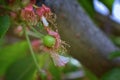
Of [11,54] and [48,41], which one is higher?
[11,54]

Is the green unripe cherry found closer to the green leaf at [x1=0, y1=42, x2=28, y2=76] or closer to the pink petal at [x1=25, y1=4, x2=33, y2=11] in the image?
the pink petal at [x1=25, y1=4, x2=33, y2=11]

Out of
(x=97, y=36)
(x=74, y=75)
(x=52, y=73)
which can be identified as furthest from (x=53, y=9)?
(x=74, y=75)

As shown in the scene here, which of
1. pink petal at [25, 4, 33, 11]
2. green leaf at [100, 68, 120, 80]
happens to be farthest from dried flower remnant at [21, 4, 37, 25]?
green leaf at [100, 68, 120, 80]

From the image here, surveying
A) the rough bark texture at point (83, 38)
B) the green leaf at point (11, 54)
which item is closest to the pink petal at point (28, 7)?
the rough bark texture at point (83, 38)

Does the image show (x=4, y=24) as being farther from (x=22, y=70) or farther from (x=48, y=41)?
(x=22, y=70)

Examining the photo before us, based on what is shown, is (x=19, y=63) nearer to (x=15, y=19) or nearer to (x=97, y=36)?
(x=97, y=36)

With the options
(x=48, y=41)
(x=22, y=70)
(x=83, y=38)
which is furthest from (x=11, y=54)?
(x=48, y=41)
